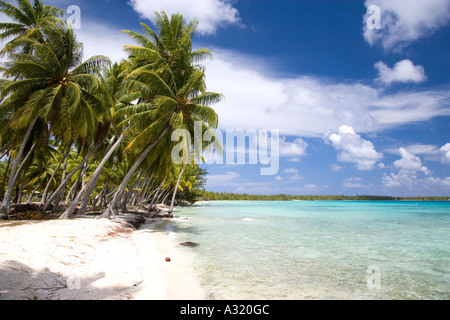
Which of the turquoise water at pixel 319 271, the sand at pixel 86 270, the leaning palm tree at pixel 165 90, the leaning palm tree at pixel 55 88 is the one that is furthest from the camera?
the leaning palm tree at pixel 165 90

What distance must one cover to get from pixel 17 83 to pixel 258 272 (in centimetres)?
1370

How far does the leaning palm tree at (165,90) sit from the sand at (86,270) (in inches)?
274

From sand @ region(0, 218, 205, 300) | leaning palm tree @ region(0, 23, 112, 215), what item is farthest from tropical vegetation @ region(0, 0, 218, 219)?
sand @ region(0, 218, 205, 300)

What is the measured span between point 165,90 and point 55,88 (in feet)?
17.9

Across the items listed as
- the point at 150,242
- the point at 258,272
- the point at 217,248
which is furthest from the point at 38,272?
the point at 217,248

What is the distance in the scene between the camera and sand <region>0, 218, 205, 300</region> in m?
4.71

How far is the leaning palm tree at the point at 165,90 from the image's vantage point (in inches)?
554

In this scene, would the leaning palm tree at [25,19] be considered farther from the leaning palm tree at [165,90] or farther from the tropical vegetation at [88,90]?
the leaning palm tree at [165,90]

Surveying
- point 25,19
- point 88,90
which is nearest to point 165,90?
point 88,90

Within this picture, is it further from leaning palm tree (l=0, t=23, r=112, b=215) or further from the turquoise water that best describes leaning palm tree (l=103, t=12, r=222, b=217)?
the turquoise water

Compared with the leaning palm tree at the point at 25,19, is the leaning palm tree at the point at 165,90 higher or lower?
lower

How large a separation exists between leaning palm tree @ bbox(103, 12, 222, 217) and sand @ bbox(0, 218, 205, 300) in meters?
6.95

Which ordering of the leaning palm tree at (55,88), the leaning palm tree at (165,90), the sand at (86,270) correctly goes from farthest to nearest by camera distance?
the leaning palm tree at (165,90)
the leaning palm tree at (55,88)
the sand at (86,270)

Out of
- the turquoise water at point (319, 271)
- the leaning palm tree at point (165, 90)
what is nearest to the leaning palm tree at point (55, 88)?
the leaning palm tree at point (165, 90)
